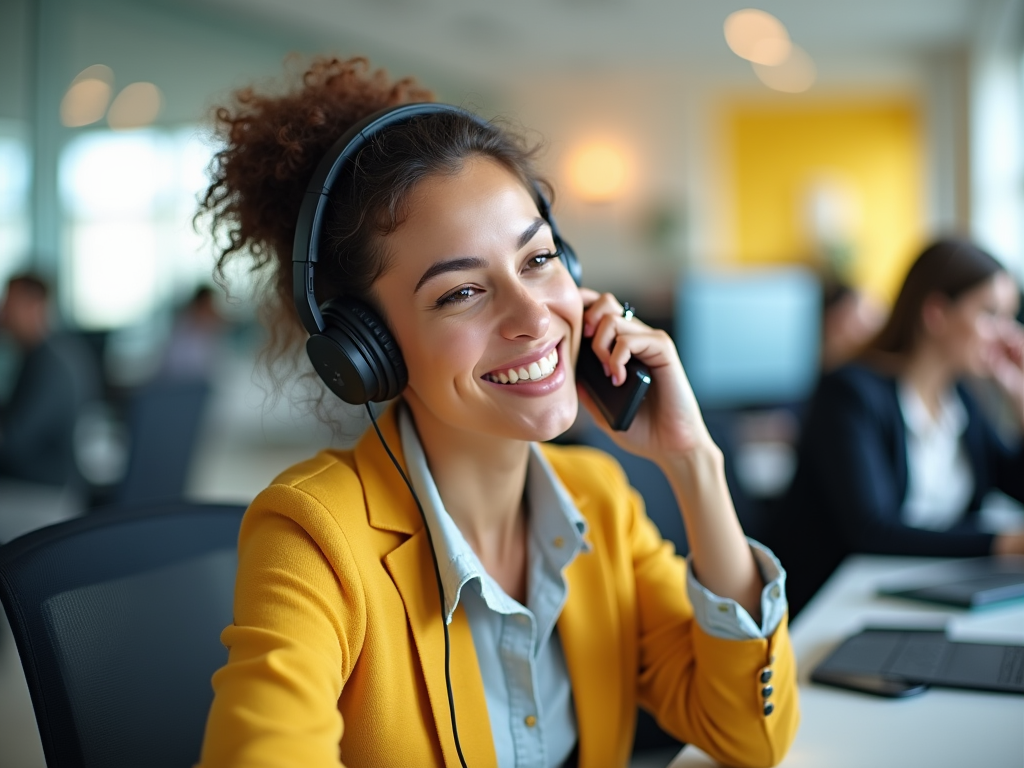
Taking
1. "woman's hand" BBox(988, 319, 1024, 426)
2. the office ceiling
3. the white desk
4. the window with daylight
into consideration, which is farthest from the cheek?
the office ceiling

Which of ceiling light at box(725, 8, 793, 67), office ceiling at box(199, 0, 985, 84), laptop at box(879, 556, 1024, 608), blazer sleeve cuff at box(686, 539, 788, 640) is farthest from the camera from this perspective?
office ceiling at box(199, 0, 985, 84)

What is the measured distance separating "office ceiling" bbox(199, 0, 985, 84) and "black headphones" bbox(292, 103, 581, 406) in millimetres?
5975

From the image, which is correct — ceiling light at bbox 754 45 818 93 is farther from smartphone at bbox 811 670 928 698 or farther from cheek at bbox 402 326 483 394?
cheek at bbox 402 326 483 394

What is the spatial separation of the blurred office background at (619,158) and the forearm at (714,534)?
896mm

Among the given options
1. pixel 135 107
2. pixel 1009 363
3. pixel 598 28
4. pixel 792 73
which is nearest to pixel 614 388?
pixel 1009 363

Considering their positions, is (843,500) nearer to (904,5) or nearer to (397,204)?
(397,204)

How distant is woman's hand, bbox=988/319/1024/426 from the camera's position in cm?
235

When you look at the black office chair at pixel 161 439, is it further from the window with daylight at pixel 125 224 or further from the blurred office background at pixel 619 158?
the window with daylight at pixel 125 224

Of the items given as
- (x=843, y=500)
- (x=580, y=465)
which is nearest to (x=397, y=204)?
(x=580, y=465)

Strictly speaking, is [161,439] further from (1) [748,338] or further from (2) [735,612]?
(2) [735,612]

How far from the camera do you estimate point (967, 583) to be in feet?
5.39

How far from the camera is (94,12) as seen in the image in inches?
231

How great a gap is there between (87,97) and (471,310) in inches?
221

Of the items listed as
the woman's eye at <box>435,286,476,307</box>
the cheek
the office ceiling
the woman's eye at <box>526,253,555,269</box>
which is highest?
the office ceiling
